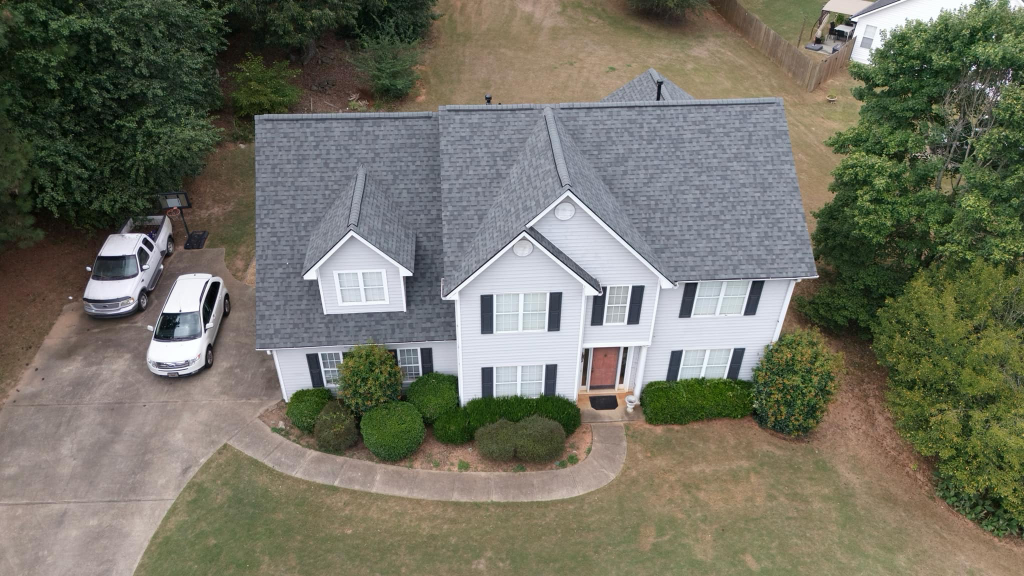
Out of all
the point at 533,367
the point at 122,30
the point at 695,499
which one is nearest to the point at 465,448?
the point at 533,367

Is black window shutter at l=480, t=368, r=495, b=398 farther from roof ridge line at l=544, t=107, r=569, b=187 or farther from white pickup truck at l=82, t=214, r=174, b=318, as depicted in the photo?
white pickup truck at l=82, t=214, r=174, b=318

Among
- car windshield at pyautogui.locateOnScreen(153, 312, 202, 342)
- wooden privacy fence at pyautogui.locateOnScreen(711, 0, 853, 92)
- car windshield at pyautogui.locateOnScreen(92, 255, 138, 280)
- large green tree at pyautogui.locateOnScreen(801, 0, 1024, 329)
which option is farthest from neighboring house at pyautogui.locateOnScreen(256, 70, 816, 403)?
wooden privacy fence at pyautogui.locateOnScreen(711, 0, 853, 92)

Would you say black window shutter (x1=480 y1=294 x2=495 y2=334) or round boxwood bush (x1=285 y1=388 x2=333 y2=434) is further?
round boxwood bush (x1=285 y1=388 x2=333 y2=434)

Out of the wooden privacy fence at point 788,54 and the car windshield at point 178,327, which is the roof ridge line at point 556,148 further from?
the wooden privacy fence at point 788,54

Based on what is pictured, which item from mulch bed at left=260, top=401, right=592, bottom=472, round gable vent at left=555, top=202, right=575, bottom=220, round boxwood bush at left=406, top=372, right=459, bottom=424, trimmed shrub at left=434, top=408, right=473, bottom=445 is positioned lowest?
mulch bed at left=260, top=401, right=592, bottom=472

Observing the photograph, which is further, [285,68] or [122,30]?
[285,68]

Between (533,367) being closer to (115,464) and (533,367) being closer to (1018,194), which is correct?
(115,464)
